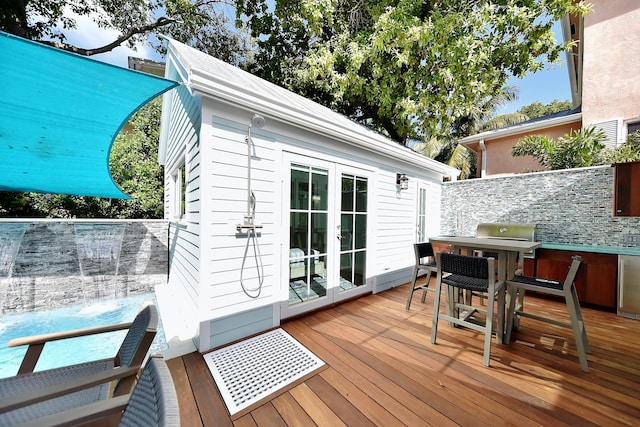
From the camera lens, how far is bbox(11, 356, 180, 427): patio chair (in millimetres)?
705

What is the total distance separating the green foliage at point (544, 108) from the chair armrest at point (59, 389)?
74.8 feet

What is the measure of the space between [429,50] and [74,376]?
6899 millimetres

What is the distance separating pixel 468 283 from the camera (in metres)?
2.48

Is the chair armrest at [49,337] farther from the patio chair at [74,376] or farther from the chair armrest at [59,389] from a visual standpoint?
the chair armrest at [59,389]

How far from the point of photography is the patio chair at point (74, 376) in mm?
1132

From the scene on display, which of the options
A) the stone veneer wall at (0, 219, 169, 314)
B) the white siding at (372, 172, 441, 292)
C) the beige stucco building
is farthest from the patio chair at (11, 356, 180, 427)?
the beige stucco building

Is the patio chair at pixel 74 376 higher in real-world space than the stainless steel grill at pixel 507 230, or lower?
lower

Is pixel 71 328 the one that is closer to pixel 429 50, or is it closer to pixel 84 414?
pixel 84 414

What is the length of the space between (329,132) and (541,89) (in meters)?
17.4

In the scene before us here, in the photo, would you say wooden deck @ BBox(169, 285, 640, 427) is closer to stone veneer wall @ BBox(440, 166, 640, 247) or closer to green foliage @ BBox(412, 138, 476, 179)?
stone veneer wall @ BBox(440, 166, 640, 247)

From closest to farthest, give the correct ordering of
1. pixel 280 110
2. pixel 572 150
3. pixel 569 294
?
1. pixel 569 294
2. pixel 280 110
3. pixel 572 150

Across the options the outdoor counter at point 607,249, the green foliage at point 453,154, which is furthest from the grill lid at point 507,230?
the green foliage at point 453,154

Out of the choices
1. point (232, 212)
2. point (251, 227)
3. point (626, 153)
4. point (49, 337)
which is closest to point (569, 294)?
point (251, 227)

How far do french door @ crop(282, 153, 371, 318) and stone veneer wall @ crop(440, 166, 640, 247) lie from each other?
323cm
